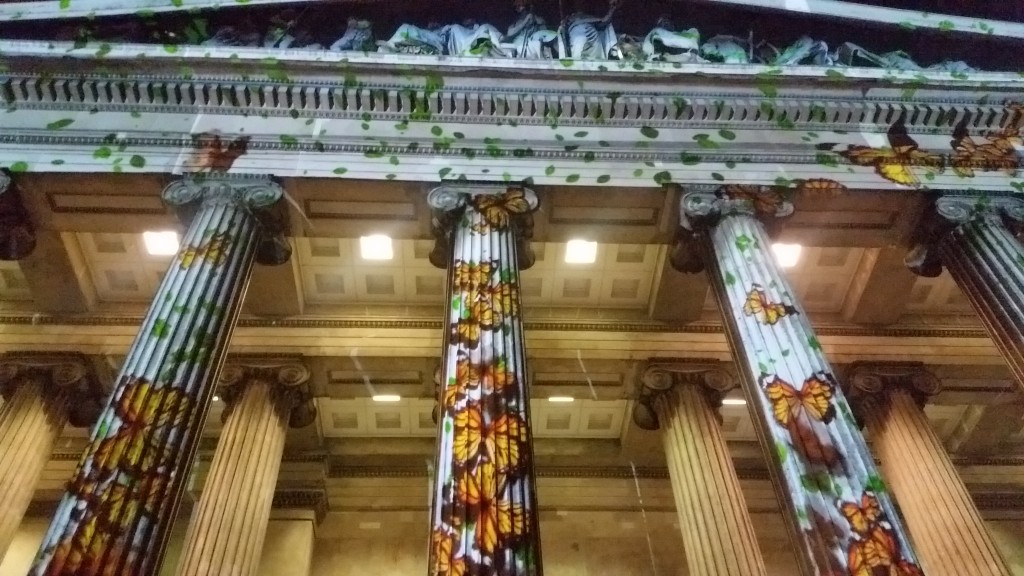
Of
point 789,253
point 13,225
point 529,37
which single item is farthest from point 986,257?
point 13,225

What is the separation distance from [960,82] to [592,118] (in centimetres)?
469

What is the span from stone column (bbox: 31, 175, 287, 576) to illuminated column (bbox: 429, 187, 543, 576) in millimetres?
2077

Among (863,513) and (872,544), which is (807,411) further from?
(872,544)

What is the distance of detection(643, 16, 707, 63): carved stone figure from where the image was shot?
9.98 metres

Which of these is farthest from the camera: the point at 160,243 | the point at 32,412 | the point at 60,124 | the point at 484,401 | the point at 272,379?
the point at 272,379

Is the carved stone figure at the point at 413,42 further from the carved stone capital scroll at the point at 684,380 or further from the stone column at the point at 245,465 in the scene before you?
the carved stone capital scroll at the point at 684,380

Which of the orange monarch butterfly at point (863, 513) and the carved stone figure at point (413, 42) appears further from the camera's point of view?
the carved stone figure at point (413, 42)

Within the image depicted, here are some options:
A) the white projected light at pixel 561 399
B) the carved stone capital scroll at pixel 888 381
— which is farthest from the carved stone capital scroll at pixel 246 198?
the carved stone capital scroll at pixel 888 381

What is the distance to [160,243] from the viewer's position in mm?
10742

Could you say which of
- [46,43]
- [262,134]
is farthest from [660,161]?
[46,43]

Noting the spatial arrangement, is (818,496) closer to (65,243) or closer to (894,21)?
(894,21)

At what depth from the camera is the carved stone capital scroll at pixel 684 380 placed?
11.0 meters

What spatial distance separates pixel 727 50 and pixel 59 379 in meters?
10.2

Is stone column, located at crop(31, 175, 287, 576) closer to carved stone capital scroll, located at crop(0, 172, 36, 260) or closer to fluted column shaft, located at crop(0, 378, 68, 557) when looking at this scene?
carved stone capital scroll, located at crop(0, 172, 36, 260)
